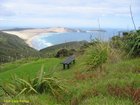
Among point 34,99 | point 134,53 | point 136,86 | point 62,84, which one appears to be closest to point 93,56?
point 134,53

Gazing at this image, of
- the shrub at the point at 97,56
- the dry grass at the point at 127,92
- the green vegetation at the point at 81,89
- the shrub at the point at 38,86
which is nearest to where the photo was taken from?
the dry grass at the point at 127,92

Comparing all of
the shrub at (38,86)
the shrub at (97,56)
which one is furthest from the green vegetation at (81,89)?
the shrub at (97,56)

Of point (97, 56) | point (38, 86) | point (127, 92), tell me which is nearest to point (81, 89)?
point (38, 86)

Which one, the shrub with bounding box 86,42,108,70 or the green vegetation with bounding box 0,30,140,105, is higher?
the shrub with bounding box 86,42,108,70

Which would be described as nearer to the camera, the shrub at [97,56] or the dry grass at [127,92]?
the dry grass at [127,92]

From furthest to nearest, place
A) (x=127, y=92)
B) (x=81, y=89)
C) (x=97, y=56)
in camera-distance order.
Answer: (x=97, y=56) < (x=81, y=89) < (x=127, y=92)

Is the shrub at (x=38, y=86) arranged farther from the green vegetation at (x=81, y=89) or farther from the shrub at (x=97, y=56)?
the shrub at (x=97, y=56)

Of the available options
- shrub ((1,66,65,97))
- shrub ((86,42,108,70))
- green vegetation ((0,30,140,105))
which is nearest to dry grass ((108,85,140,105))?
green vegetation ((0,30,140,105))

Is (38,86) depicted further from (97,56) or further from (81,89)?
(97,56)

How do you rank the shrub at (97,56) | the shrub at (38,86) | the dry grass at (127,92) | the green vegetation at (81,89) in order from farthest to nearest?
the shrub at (97,56)
the shrub at (38,86)
the green vegetation at (81,89)
the dry grass at (127,92)

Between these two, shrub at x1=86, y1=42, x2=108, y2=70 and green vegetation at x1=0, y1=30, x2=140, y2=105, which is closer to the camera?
green vegetation at x1=0, y1=30, x2=140, y2=105

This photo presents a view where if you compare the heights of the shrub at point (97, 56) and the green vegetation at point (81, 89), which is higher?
the shrub at point (97, 56)

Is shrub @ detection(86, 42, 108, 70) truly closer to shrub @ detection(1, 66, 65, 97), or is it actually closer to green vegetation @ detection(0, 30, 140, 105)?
green vegetation @ detection(0, 30, 140, 105)

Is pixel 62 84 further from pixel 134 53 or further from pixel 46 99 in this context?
pixel 134 53
